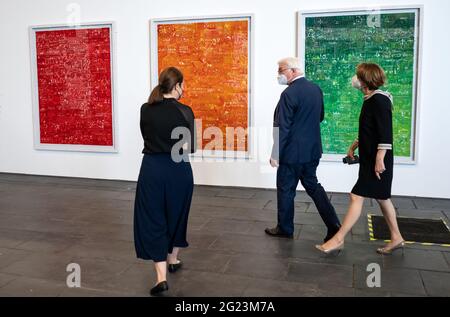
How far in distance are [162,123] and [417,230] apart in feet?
9.04

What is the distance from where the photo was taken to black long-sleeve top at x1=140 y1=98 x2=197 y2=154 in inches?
109

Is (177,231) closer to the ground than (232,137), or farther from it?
Result: closer to the ground

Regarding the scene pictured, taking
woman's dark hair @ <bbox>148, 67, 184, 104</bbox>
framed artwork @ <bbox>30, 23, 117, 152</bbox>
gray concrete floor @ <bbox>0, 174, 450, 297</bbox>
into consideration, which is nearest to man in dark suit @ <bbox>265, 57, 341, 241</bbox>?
gray concrete floor @ <bbox>0, 174, 450, 297</bbox>

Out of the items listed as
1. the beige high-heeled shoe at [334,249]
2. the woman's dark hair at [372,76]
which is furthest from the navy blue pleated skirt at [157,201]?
the woman's dark hair at [372,76]

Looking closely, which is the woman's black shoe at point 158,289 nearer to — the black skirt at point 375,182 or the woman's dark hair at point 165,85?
the woman's dark hair at point 165,85

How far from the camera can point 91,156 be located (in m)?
6.77

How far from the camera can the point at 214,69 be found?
19.9 ft

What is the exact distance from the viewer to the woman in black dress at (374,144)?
10.9 feet

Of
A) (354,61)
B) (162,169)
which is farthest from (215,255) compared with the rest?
(354,61)

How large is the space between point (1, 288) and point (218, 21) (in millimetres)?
4193

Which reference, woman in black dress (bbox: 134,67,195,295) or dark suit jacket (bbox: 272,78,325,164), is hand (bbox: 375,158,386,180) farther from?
woman in black dress (bbox: 134,67,195,295)

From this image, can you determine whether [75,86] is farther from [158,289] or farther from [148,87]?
[158,289]
